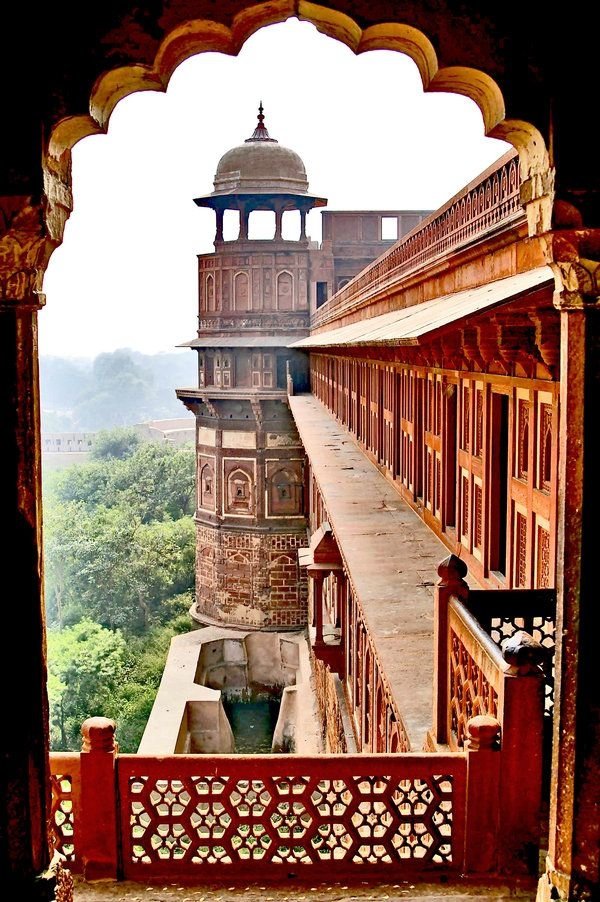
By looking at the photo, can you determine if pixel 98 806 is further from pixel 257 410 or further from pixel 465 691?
pixel 257 410

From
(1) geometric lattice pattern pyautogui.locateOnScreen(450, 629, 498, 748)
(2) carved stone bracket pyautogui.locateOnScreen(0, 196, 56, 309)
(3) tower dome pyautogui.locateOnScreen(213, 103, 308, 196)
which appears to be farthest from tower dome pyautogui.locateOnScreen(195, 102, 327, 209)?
(2) carved stone bracket pyautogui.locateOnScreen(0, 196, 56, 309)

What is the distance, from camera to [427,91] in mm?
3014

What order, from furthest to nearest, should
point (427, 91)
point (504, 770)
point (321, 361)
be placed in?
point (321, 361), point (504, 770), point (427, 91)

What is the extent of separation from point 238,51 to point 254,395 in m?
22.7

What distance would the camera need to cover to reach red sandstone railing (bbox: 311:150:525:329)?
4.99 m

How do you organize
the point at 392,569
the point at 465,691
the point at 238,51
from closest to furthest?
the point at 238,51 < the point at 465,691 < the point at 392,569

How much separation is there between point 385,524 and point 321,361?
48.3ft

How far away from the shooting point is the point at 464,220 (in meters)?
6.29

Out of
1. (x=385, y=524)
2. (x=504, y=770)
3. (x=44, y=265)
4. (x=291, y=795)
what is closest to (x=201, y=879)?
(x=291, y=795)

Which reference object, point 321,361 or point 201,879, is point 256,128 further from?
point 201,879

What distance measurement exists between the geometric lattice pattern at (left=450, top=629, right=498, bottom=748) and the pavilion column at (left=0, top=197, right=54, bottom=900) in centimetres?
169

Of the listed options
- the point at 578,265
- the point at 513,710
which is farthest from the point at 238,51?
the point at 513,710

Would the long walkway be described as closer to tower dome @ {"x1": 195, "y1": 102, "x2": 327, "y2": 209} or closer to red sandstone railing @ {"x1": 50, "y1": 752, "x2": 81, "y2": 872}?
red sandstone railing @ {"x1": 50, "y1": 752, "x2": 81, "y2": 872}

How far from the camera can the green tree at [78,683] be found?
24.2 meters
